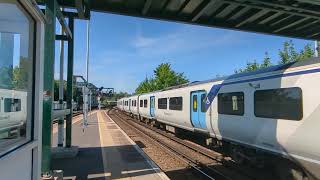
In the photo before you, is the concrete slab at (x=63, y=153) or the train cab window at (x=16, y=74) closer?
the train cab window at (x=16, y=74)

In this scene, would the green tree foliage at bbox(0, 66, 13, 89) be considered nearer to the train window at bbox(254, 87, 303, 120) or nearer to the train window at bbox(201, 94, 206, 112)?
the train window at bbox(254, 87, 303, 120)

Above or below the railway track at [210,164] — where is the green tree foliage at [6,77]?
above

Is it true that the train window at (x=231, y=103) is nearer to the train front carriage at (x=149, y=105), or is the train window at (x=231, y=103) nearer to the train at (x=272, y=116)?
the train at (x=272, y=116)

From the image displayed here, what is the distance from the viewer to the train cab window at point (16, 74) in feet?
13.5

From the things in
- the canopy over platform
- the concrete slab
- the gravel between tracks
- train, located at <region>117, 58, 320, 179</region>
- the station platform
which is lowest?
the gravel between tracks

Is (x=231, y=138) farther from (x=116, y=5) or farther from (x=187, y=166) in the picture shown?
(x=116, y=5)

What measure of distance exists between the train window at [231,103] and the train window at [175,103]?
269 inches

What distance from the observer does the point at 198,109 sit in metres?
16.3

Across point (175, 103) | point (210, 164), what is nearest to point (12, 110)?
point (210, 164)

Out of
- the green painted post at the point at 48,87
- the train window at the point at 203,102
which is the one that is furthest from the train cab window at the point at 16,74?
the train window at the point at 203,102

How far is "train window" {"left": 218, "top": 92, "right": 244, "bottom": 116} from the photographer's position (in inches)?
452

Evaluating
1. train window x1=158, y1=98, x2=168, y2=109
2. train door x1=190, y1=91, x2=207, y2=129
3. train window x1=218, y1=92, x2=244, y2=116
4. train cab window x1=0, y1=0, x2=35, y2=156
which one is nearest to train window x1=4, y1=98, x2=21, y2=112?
train cab window x1=0, y1=0, x2=35, y2=156

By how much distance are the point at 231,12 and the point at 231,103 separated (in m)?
2.91

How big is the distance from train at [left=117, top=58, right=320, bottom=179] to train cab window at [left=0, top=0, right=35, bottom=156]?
5.47 meters
